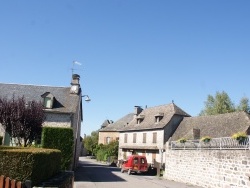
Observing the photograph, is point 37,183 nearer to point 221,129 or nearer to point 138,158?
point 138,158

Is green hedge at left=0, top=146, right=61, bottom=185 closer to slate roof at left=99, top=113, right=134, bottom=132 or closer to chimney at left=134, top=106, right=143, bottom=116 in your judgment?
chimney at left=134, top=106, right=143, bottom=116

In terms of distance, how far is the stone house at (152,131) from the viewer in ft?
130

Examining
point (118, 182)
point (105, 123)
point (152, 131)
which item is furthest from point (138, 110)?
point (118, 182)

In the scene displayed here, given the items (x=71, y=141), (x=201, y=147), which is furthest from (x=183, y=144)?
(x=71, y=141)

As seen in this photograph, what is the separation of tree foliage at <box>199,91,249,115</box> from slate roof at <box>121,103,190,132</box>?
1783cm

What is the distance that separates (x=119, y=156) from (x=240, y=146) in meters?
32.4

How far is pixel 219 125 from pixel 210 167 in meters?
11.5

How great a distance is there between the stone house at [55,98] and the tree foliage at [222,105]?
35056 millimetres

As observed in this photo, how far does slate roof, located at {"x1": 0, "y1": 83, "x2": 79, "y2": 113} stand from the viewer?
29.5m

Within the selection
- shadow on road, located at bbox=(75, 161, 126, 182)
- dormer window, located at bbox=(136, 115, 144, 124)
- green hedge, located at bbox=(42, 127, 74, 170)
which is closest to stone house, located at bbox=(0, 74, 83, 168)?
shadow on road, located at bbox=(75, 161, 126, 182)

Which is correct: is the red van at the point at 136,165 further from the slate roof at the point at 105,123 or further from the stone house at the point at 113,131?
the slate roof at the point at 105,123

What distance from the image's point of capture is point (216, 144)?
21438 mm

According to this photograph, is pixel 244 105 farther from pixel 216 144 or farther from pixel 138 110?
pixel 216 144

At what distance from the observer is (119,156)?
49.7m
